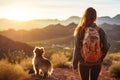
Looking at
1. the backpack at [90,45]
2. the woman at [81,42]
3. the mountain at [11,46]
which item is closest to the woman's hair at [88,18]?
the woman at [81,42]

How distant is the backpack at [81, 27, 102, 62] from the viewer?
8.33 meters

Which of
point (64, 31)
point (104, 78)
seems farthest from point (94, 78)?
point (64, 31)

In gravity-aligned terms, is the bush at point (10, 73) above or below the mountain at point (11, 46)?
above

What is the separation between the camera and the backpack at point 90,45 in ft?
27.3

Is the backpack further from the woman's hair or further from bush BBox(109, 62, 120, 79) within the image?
bush BBox(109, 62, 120, 79)

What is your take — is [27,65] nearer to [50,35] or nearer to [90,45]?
[90,45]

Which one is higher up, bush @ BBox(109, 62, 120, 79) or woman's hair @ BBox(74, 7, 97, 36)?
woman's hair @ BBox(74, 7, 97, 36)

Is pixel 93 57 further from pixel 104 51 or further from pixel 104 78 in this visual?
pixel 104 78

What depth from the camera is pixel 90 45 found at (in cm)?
834

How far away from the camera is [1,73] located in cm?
1349

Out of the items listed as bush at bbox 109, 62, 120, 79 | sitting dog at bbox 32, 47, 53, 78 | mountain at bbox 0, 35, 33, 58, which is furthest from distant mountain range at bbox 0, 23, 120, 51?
sitting dog at bbox 32, 47, 53, 78

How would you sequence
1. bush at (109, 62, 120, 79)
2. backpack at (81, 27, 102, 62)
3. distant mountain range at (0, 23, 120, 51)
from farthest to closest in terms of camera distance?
distant mountain range at (0, 23, 120, 51) → bush at (109, 62, 120, 79) → backpack at (81, 27, 102, 62)

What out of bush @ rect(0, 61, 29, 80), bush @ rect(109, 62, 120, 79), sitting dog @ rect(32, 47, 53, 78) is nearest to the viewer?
bush @ rect(0, 61, 29, 80)

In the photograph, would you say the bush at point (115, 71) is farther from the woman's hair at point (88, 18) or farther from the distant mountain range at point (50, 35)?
the distant mountain range at point (50, 35)
